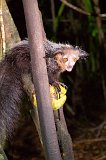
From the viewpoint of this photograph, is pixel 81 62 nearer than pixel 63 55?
No

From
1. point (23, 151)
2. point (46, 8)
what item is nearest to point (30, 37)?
point (23, 151)

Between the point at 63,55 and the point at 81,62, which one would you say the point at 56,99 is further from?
the point at 81,62

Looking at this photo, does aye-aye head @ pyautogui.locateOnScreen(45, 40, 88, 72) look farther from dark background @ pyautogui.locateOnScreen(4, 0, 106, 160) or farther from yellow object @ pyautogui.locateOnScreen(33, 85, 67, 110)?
dark background @ pyautogui.locateOnScreen(4, 0, 106, 160)

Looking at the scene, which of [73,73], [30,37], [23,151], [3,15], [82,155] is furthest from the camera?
[73,73]

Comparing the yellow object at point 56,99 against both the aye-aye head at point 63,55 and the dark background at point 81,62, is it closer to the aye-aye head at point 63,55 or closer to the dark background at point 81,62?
the aye-aye head at point 63,55

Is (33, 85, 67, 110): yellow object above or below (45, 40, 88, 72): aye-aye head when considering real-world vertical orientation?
below

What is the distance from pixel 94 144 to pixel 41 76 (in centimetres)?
231

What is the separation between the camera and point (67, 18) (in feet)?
13.3

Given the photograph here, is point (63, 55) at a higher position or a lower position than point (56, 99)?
higher

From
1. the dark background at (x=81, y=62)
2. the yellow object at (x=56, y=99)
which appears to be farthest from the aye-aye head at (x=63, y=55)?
the dark background at (x=81, y=62)

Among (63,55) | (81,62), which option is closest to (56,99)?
(63,55)

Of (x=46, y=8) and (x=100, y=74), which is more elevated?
(x=46, y=8)

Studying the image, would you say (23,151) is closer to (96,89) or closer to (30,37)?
(96,89)

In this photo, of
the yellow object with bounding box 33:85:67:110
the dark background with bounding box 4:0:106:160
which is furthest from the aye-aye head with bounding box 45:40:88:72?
the dark background with bounding box 4:0:106:160
